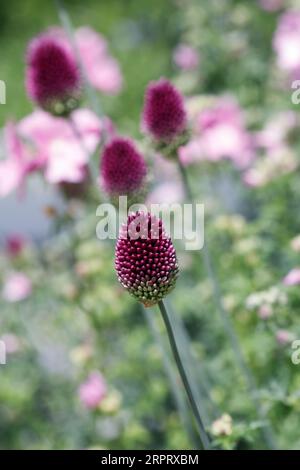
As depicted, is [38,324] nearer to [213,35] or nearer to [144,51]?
[213,35]

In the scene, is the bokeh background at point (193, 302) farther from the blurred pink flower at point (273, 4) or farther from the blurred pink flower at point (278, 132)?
the blurred pink flower at point (273, 4)

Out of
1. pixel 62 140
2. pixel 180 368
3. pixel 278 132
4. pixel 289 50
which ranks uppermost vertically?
pixel 289 50

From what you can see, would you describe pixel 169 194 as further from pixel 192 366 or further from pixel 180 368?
pixel 180 368

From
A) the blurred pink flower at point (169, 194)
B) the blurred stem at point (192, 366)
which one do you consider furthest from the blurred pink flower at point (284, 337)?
the blurred pink flower at point (169, 194)

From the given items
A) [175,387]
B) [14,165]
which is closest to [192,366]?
[175,387]

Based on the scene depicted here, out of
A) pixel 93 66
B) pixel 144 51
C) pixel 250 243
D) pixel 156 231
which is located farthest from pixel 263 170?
pixel 144 51
